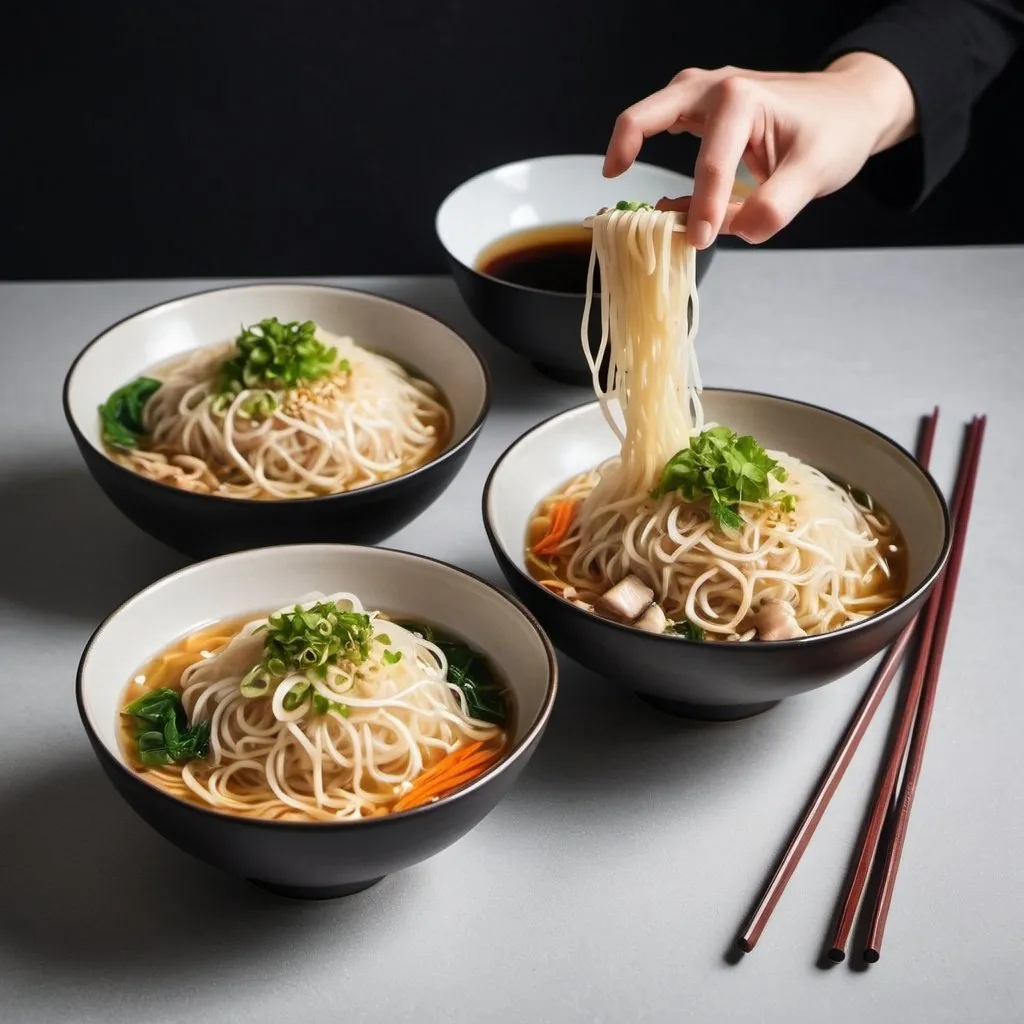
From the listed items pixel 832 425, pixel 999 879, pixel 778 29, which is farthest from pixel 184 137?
pixel 999 879

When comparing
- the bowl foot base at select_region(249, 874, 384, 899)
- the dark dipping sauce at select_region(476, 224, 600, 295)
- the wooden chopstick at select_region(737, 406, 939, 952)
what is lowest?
the bowl foot base at select_region(249, 874, 384, 899)

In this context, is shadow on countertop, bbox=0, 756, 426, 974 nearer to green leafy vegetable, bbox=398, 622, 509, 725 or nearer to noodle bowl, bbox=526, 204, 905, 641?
green leafy vegetable, bbox=398, 622, 509, 725

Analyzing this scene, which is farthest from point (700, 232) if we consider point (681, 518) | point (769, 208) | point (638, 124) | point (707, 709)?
point (707, 709)

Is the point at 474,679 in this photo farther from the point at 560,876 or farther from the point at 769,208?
the point at 769,208

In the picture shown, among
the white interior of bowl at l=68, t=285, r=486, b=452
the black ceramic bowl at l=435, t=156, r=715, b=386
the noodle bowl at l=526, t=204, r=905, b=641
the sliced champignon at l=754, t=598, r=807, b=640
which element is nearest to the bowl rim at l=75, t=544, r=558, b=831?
the noodle bowl at l=526, t=204, r=905, b=641

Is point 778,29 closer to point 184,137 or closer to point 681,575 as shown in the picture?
point 184,137
